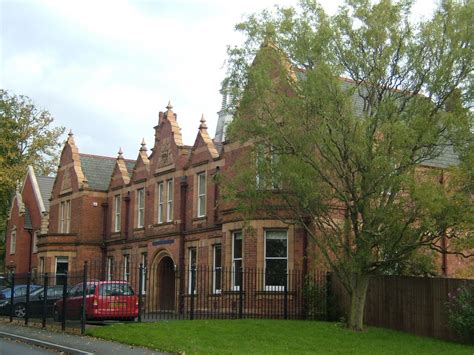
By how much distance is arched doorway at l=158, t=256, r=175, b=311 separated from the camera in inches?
1351

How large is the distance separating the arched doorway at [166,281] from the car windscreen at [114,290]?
36.0 feet

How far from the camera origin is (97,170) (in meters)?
43.2

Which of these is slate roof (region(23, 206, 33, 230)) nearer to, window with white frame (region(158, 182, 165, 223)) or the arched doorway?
the arched doorway

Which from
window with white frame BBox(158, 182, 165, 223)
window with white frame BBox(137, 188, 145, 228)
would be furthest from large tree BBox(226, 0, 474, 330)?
window with white frame BBox(137, 188, 145, 228)

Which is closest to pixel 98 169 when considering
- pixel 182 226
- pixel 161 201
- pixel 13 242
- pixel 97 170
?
pixel 97 170

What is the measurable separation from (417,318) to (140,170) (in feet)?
66.4

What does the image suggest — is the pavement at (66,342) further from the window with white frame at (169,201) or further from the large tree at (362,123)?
the window with white frame at (169,201)

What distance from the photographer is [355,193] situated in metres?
18.9

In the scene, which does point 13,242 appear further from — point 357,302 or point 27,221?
point 357,302

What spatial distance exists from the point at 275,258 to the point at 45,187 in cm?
2952

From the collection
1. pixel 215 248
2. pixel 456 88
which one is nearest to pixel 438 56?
pixel 456 88

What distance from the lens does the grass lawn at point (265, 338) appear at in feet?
53.3

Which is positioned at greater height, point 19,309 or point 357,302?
point 357,302

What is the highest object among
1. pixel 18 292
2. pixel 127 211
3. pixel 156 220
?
pixel 127 211
